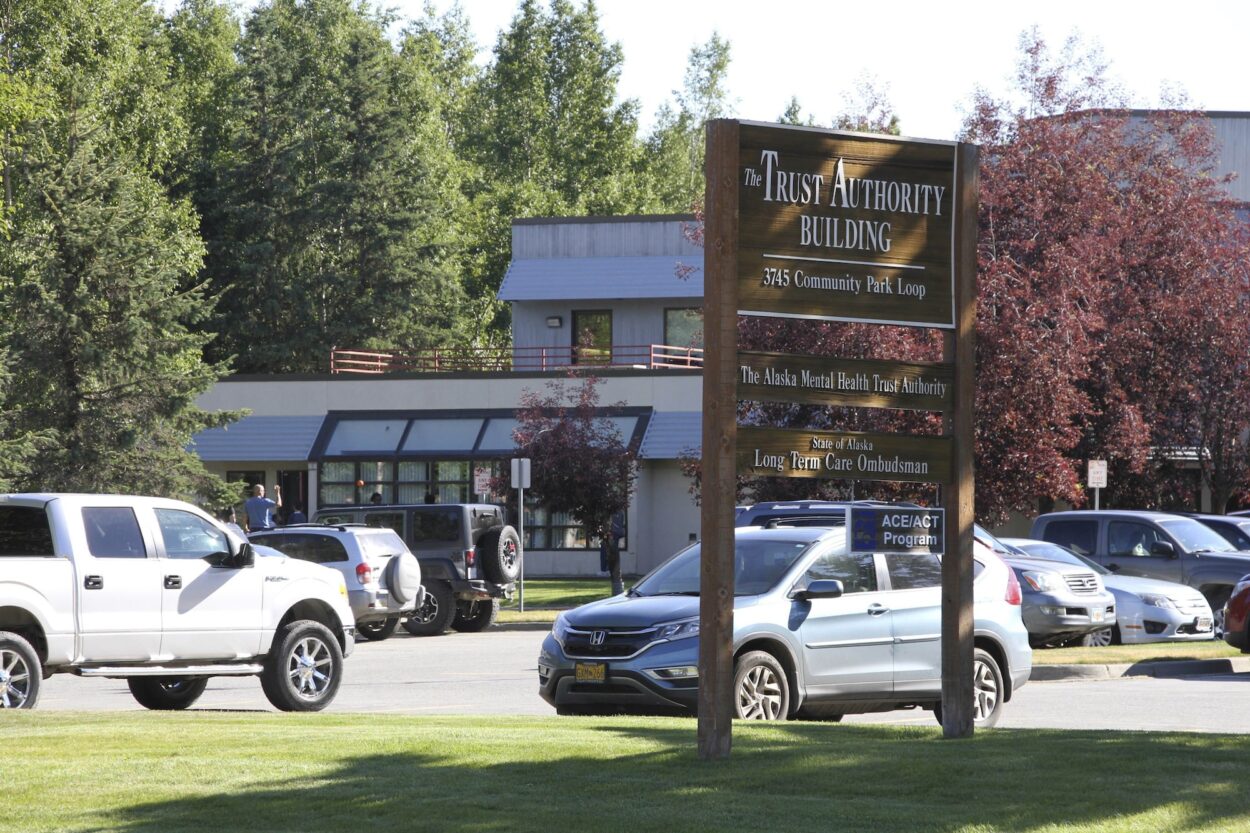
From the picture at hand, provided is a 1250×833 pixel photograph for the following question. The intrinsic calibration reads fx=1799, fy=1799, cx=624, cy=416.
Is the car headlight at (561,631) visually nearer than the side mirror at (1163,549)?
Yes

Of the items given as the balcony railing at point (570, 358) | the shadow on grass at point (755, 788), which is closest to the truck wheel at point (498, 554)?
the shadow on grass at point (755, 788)

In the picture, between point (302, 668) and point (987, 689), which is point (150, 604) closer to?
point (302, 668)

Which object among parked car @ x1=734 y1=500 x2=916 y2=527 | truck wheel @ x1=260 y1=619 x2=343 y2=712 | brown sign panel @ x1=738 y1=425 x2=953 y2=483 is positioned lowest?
truck wheel @ x1=260 y1=619 x2=343 y2=712

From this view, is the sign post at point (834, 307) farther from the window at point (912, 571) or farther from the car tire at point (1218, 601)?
the car tire at point (1218, 601)

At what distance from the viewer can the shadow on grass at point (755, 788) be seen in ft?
27.3

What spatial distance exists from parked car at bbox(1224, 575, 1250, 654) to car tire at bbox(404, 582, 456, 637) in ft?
39.3

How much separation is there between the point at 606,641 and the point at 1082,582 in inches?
436

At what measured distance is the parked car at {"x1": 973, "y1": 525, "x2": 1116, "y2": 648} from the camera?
2272 cm

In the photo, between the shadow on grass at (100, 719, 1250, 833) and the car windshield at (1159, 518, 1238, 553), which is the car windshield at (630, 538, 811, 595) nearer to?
the shadow on grass at (100, 719, 1250, 833)

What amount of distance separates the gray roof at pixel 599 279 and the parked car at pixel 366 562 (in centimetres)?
2570

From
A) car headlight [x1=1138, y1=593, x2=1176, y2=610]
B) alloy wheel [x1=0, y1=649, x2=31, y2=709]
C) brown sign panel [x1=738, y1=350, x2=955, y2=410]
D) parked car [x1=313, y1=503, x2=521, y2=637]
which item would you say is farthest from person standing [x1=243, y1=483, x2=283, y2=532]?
brown sign panel [x1=738, y1=350, x2=955, y2=410]

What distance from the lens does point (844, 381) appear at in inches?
402

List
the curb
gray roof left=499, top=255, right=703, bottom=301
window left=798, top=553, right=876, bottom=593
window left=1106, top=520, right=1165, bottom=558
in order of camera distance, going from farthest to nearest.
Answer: gray roof left=499, top=255, right=703, bottom=301, window left=1106, top=520, right=1165, bottom=558, the curb, window left=798, top=553, right=876, bottom=593

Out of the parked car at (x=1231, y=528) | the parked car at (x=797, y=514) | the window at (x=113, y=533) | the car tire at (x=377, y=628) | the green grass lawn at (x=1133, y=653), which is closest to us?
the window at (x=113, y=533)
